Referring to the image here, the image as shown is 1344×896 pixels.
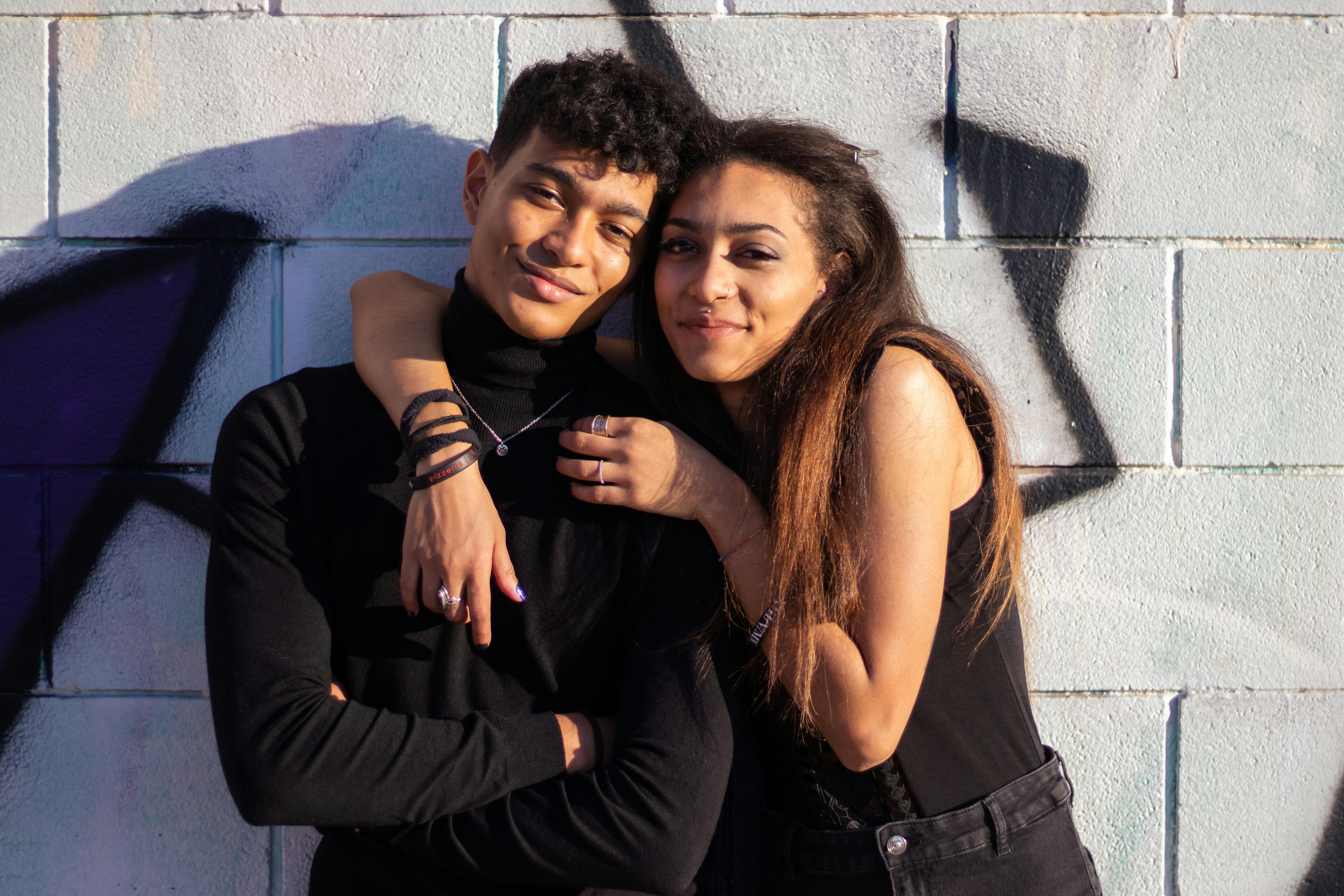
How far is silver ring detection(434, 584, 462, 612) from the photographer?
1.28 m

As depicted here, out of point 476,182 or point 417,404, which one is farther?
point 476,182

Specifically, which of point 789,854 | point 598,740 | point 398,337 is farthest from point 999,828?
point 398,337

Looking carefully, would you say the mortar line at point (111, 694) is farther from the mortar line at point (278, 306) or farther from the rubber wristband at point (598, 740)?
the rubber wristband at point (598, 740)

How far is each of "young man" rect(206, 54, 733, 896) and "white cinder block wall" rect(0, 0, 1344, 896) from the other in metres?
0.49

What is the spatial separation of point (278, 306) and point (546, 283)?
89 centimetres

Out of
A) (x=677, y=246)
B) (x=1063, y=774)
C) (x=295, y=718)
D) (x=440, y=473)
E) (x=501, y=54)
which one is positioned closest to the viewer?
(x=295, y=718)

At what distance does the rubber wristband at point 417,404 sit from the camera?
4.43 ft

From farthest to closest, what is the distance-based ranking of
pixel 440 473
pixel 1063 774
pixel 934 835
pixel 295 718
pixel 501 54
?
pixel 501 54
pixel 1063 774
pixel 934 835
pixel 440 473
pixel 295 718

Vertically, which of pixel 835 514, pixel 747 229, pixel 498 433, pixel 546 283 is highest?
pixel 747 229

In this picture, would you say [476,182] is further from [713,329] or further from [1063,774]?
[1063,774]

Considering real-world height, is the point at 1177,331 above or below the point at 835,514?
above

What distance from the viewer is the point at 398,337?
1515mm

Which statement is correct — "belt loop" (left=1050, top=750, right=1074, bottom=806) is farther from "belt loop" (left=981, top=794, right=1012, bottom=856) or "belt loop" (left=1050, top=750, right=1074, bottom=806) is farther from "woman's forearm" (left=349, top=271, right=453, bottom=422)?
"woman's forearm" (left=349, top=271, right=453, bottom=422)

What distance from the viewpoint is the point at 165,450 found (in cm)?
192
